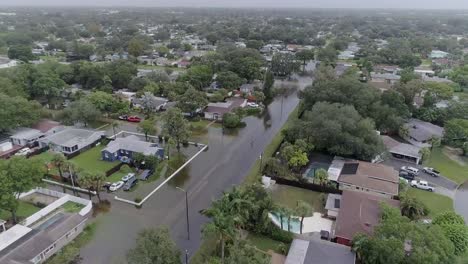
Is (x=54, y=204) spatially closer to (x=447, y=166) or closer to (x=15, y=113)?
(x=15, y=113)

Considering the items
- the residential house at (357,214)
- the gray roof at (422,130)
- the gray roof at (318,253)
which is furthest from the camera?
the gray roof at (422,130)

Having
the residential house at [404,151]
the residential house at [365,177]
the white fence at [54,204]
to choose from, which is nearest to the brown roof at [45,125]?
the white fence at [54,204]

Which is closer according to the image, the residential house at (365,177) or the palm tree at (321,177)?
the residential house at (365,177)

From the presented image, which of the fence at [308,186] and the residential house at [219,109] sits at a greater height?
the residential house at [219,109]

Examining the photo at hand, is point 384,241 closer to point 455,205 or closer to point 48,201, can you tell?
point 455,205

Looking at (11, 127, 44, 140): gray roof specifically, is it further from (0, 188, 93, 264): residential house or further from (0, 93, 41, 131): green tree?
(0, 188, 93, 264): residential house

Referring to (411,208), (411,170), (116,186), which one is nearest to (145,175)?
(116,186)

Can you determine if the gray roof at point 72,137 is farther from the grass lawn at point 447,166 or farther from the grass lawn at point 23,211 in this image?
the grass lawn at point 447,166
